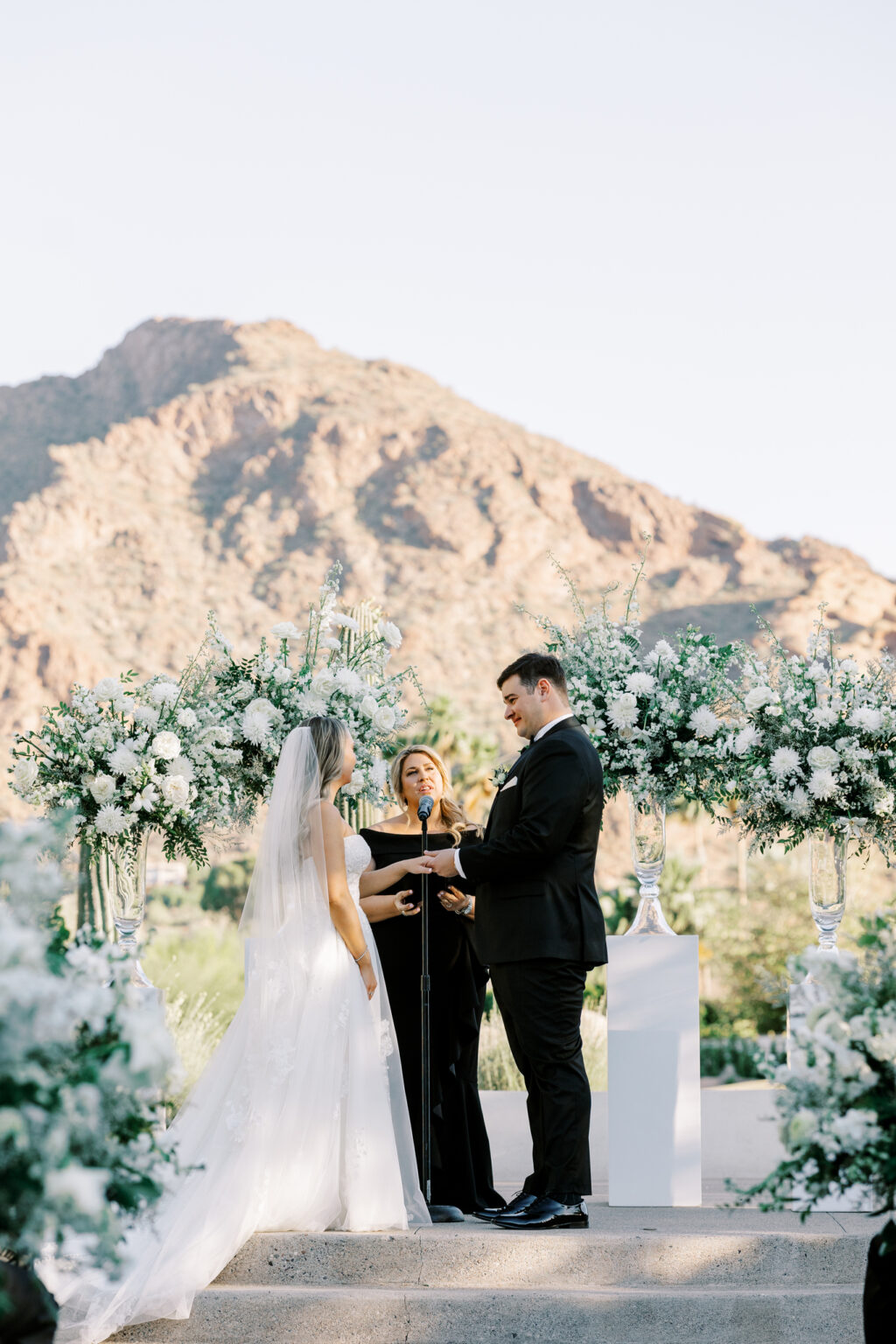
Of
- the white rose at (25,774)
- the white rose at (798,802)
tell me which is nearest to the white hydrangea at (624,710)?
the white rose at (798,802)

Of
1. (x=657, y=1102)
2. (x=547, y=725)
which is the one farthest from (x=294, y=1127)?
(x=547, y=725)

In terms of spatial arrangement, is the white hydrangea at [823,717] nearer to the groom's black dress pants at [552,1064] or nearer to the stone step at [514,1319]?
the groom's black dress pants at [552,1064]

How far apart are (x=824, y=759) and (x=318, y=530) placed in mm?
38075

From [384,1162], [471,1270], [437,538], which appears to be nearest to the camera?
[471,1270]

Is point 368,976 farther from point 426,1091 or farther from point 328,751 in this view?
point 328,751

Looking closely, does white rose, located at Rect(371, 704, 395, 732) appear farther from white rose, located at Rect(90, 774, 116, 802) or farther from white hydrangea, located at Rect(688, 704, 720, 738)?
white hydrangea, located at Rect(688, 704, 720, 738)

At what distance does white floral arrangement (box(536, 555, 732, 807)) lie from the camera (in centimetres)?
588

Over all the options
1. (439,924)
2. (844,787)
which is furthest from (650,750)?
(439,924)

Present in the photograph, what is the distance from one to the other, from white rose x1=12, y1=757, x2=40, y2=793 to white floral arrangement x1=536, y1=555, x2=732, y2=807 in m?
2.30

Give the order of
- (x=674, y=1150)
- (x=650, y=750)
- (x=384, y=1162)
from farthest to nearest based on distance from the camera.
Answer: (x=650, y=750) < (x=674, y=1150) < (x=384, y=1162)

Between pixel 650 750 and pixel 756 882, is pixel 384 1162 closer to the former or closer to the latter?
pixel 650 750

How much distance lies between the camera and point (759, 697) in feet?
18.9

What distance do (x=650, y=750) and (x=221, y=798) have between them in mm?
1931

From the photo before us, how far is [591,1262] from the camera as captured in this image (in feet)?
14.9
